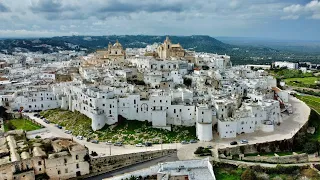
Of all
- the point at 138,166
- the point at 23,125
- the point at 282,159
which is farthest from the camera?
the point at 23,125

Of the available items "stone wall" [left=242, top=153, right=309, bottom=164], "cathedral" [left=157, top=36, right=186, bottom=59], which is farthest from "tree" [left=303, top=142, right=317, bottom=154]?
"cathedral" [left=157, top=36, right=186, bottom=59]

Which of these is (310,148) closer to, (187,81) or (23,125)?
(187,81)

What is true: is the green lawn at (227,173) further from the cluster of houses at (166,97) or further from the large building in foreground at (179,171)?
the cluster of houses at (166,97)

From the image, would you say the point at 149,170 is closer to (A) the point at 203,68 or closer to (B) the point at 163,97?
(B) the point at 163,97

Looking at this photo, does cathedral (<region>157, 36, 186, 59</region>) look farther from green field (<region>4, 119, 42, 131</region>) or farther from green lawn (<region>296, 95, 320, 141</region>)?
green field (<region>4, 119, 42, 131</region>)

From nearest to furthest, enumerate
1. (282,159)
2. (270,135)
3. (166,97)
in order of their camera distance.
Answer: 1. (282,159)
2. (270,135)
3. (166,97)

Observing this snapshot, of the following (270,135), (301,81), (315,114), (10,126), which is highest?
(301,81)

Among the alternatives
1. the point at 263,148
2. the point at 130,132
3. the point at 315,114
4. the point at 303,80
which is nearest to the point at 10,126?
the point at 130,132

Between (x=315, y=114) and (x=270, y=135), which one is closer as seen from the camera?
(x=270, y=135)
